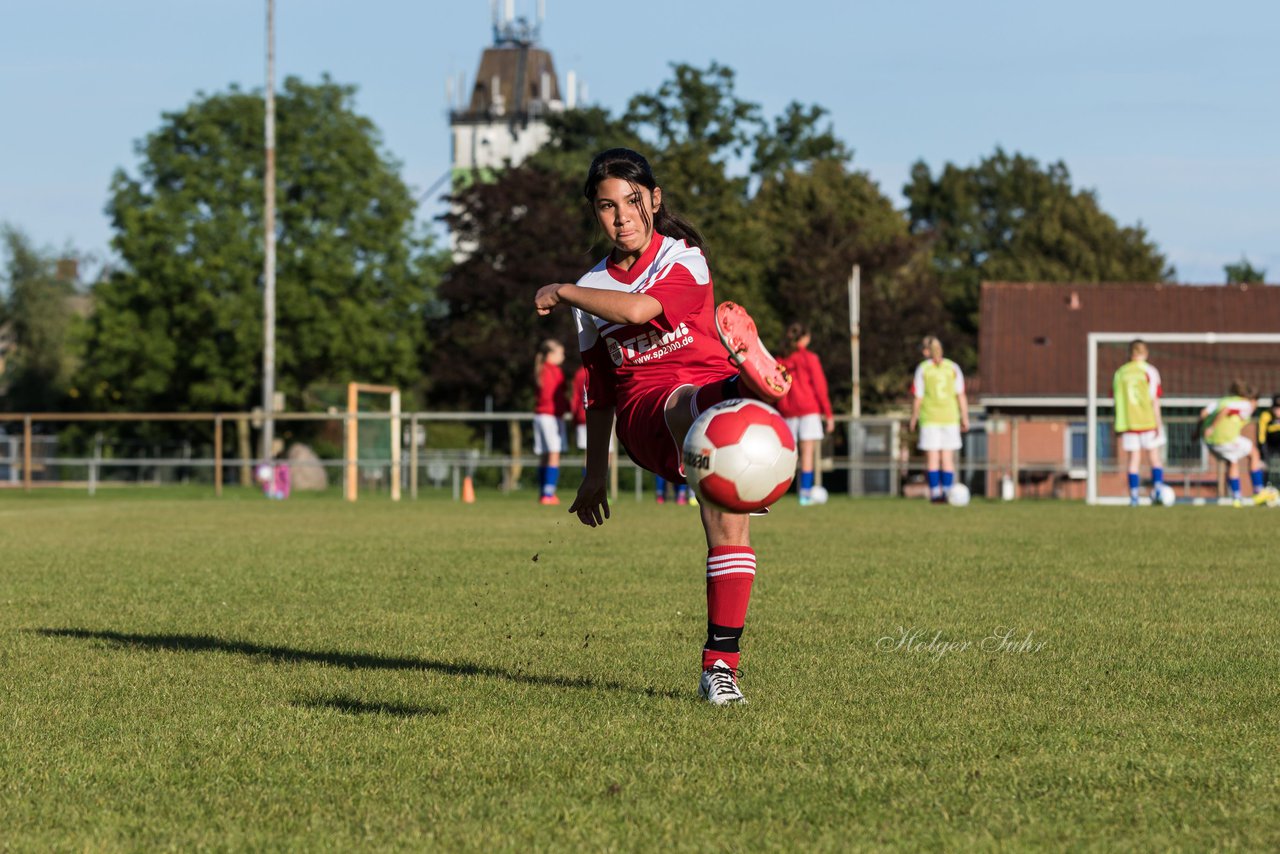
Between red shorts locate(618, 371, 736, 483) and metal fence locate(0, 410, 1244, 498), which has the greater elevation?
red shorts locate(618, 371, 736, 483)

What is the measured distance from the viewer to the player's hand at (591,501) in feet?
21.8

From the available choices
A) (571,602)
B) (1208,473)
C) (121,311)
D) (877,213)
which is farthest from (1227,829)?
(877,213)

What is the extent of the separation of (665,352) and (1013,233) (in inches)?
3055

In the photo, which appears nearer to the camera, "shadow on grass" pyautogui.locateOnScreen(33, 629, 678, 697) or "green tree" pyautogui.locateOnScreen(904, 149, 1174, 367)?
"shadow on grass" pyautogui.locateOnScreen(33, 629, 678, 697)

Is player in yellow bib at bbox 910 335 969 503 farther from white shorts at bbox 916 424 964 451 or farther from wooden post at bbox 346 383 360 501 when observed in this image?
wooden post at bbox 346 383 360 501

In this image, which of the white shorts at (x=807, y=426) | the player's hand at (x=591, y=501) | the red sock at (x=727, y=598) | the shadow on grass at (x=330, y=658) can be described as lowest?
the shadow on grass at (x=330, y=658)

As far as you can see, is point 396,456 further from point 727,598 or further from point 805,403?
point 727,598

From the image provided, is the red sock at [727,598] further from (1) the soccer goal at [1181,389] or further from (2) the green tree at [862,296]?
(2) the green tree at [862,296]

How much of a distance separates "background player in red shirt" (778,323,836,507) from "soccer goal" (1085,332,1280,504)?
478 cm

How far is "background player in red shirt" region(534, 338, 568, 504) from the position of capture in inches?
892

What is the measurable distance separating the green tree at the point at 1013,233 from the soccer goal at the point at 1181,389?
13441 millimetres

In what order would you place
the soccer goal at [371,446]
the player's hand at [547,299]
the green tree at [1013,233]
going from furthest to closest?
the green tree at [1013,233] < the soccer goal at [371,446] < the player's hand at [547,299]

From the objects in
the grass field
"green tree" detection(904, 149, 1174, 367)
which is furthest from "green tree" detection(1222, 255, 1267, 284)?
the grass field

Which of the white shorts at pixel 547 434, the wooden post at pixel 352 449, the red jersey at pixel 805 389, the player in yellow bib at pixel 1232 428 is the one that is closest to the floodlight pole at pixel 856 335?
the player in yellow bib at pixel 1232 428
